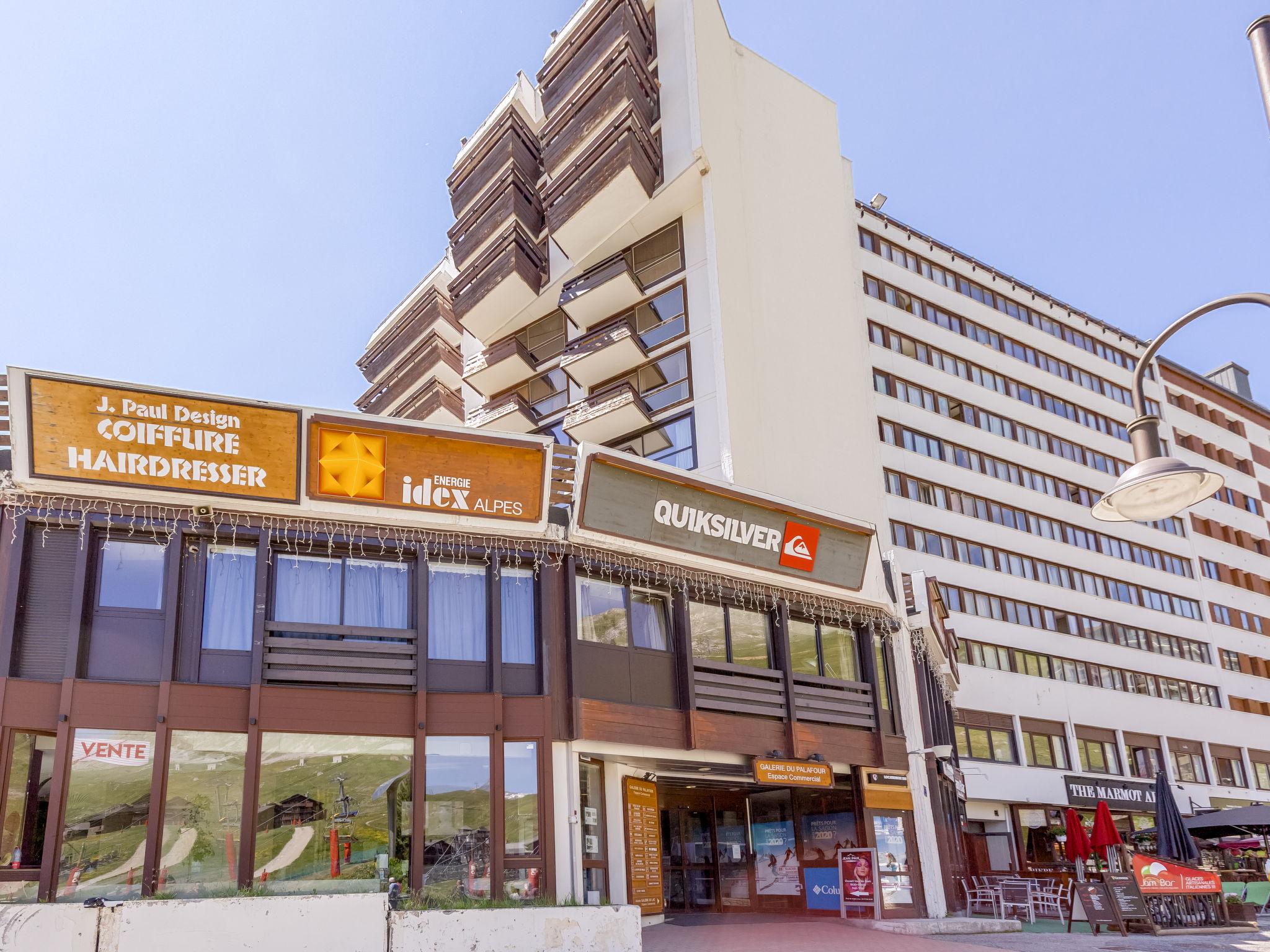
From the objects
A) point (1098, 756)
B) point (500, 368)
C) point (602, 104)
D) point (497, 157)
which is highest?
point (497, 157)

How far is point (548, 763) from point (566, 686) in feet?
3.97

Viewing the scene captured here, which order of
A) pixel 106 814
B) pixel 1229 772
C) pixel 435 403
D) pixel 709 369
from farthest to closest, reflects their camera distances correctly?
pixel 1229 772 < pixel 435 403 < pixel 709 369 < pixel 106 814

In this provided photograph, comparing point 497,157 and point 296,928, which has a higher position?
point 497,157

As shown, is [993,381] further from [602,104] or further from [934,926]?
[934,926]

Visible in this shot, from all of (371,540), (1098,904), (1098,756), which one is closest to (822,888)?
(1098,904)

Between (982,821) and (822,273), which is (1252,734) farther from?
(822,273)

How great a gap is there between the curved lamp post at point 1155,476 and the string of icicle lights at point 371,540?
37.2 feet

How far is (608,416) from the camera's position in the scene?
3581cm

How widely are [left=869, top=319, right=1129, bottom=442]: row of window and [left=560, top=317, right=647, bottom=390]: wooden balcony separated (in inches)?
503

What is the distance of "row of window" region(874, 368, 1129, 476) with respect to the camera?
4506cm

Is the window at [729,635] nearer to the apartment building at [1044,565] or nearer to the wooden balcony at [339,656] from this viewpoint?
the wooden balcony at [339,656]

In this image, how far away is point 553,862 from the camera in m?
16.0

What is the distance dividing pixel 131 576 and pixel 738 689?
32.4ft

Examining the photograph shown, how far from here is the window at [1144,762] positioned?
47812mm
